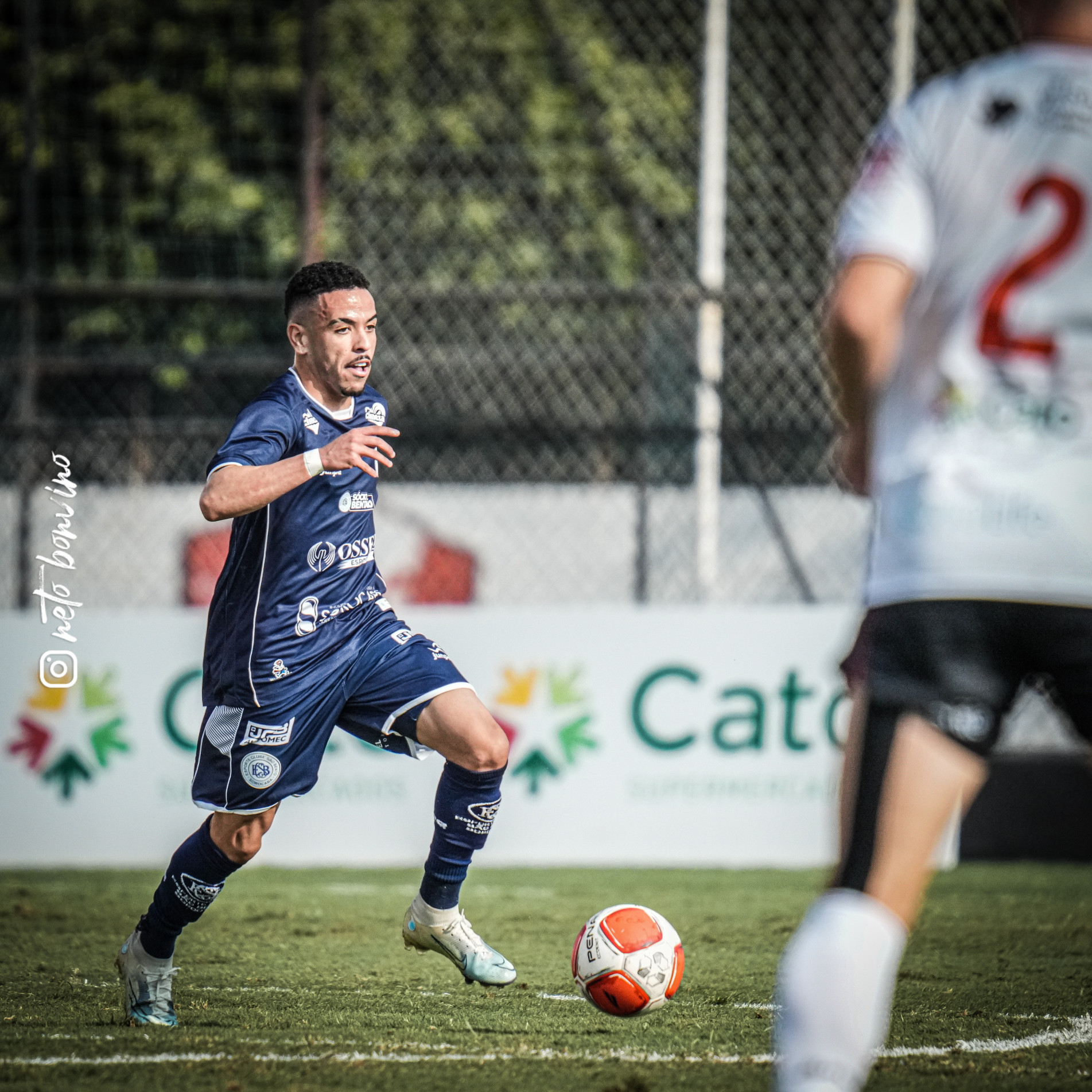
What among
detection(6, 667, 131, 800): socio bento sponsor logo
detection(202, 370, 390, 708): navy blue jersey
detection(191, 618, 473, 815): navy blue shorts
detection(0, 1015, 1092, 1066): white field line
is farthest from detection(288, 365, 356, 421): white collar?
detection(6, 667, 131, 800): socio bento sponsor logo

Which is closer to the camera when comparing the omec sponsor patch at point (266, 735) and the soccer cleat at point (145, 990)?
the soccer cleat at point (145, 990)

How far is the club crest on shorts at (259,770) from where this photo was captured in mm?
4184

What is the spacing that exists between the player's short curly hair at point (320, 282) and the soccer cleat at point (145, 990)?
5.97ft

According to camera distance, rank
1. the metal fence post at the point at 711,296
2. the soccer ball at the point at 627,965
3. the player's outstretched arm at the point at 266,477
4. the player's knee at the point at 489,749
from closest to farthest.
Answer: the player's outstretched arm at the point at 266,477, the soccer ball at the point at 627,965, the player's knee at the point at 489,749, the metal fence post at the point at 711,296

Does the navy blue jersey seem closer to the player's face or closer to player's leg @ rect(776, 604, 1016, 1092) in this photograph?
the player's face

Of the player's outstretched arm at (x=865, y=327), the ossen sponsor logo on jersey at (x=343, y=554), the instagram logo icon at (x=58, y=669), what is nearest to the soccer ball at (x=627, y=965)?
the ossen sponsor logo on jersey at (x=343, y=554)

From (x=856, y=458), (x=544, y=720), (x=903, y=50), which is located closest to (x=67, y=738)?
(x=544, y=720)

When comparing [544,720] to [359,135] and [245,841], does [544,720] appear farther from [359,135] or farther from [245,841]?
[359,135]

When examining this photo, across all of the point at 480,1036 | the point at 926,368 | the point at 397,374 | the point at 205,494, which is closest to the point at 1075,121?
the point at 926,368

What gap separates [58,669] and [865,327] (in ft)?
20.0

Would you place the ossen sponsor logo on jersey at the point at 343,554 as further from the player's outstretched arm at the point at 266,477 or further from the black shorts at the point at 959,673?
the black shorts at the point at 959,673

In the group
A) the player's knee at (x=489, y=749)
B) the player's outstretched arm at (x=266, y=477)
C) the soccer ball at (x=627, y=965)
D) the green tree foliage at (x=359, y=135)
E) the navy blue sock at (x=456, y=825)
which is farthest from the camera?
the green tree foliage at (x=359, y=135)

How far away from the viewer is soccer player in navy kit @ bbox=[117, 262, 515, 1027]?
4172 millimetres

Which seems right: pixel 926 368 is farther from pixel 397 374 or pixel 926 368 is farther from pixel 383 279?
pixel 383 279
